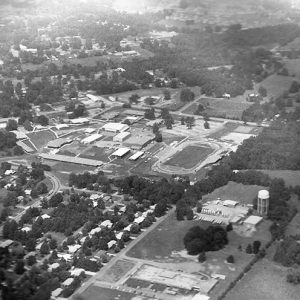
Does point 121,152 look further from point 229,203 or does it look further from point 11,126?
point 229,203

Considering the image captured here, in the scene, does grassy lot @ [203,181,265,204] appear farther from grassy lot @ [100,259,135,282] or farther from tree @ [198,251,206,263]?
grassy lot @ [100,259,135,282]

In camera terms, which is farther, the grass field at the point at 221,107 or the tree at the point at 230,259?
the grass field at the point at 221,107

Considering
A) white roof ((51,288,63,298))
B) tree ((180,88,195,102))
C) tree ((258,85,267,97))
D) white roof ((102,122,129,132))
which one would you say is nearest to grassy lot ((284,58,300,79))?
tree ((258,85,267,97))

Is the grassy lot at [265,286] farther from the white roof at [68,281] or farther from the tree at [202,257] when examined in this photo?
the white roof at [68,281]

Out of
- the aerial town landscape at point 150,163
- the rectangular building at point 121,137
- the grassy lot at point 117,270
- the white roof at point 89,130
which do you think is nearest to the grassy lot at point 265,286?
the aerial town landscape at point 150,163

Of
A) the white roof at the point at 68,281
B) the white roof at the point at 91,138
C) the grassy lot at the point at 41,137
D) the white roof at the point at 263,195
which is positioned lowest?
Result: the grassy lot at the point at 41,137

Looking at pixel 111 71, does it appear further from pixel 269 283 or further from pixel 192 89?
pixel 269 283
